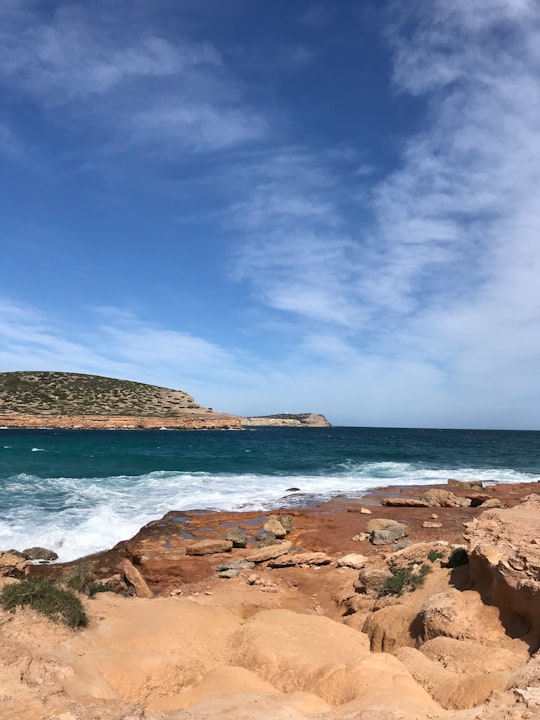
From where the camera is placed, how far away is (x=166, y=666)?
24.4 ft

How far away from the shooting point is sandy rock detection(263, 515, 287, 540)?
773 inches

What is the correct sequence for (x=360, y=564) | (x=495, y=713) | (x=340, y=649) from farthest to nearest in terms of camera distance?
1. (x=360, y=564)
2. (x=340, y=649)
3. (x=495, y=713)

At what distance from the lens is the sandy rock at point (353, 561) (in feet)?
49.5

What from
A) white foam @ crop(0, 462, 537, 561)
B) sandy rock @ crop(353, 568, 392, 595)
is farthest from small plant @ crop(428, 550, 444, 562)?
white foam @ crop(0, 462, 537, 561)

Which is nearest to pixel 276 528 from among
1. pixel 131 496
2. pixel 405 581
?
pixel 405 581

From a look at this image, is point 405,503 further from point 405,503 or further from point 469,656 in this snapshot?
point 469,656

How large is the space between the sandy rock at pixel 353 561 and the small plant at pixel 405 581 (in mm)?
3448

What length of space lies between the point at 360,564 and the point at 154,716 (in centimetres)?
1121

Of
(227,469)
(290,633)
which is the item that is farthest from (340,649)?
(227,469)

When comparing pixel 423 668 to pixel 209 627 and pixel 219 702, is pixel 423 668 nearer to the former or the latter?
pixel 219 702

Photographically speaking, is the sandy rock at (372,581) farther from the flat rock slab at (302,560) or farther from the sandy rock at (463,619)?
the sandy rock at (463,619)

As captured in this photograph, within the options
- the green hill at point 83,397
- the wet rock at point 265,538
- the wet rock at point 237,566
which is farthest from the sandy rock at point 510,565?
the green hill at point 83,397

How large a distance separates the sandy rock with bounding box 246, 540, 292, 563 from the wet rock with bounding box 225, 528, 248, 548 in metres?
1.41

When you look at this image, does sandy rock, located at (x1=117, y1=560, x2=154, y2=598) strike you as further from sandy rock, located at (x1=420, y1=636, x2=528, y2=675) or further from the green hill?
the green hill
